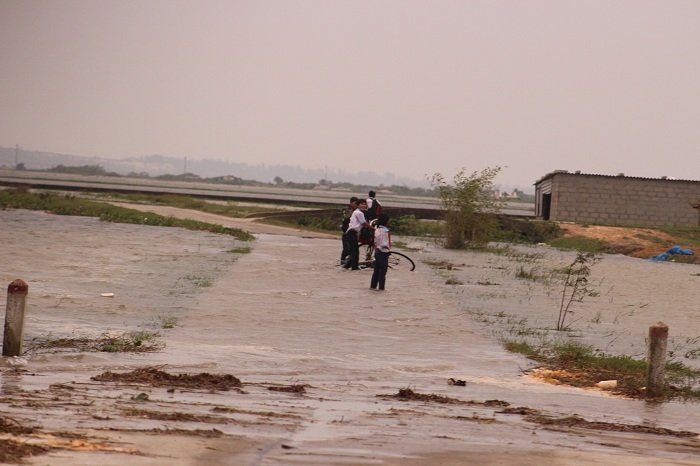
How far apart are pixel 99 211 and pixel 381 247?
2979 cm

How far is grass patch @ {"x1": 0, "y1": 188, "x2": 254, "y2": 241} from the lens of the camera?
42.9 m

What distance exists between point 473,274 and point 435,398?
1933cm

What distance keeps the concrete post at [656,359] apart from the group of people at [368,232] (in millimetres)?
10123

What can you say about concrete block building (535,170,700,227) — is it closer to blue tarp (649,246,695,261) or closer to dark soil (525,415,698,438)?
blue tarp (649,246,695,261)

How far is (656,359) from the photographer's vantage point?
12.0 meters

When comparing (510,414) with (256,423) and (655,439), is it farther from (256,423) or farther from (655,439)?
(256,423)

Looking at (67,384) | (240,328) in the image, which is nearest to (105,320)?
(240,328)

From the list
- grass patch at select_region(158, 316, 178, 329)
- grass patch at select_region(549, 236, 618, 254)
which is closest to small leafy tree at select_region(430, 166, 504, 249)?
grass patch at select_region(549, 236, 618, 254)

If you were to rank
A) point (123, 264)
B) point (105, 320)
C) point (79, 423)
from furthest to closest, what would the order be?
1. point (123, 264)
2. point (105, 320)
3. point (79, 423)

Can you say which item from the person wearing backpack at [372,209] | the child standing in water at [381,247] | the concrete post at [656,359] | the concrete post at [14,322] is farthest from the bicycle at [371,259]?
the concrete post at [14,322]

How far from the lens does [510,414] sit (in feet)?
32.5

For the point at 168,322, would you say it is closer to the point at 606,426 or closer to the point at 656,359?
the point at 656,359

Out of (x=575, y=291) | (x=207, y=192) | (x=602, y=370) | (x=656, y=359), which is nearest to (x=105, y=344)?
(x=602, y=370)

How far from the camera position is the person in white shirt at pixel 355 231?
2562 cm
